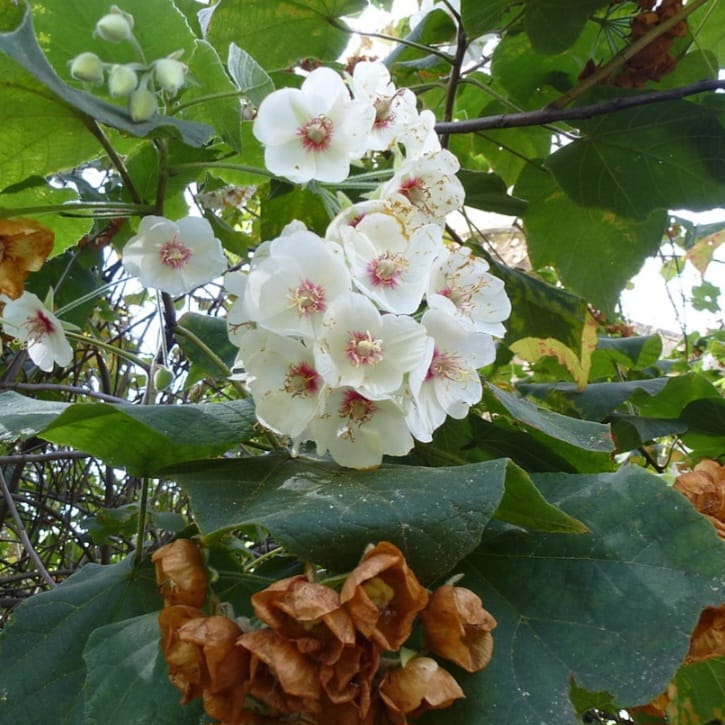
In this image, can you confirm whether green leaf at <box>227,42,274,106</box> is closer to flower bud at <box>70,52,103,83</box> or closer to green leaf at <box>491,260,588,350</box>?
flower bud at <box>70,52,103,83</box>

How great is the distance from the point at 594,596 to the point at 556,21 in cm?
95

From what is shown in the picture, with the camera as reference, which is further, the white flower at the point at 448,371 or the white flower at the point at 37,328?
the white flower at the point at 37,328

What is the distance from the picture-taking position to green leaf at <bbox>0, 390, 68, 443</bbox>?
2.54ft

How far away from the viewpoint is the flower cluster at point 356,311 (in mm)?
711

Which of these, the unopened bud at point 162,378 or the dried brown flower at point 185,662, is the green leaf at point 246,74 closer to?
the unopened bud at point 162,378

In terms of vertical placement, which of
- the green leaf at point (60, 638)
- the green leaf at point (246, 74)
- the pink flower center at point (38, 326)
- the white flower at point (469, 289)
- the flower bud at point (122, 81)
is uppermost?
the flower bud at point (122, 81)

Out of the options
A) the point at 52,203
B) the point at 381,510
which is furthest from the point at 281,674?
the point at 52,203

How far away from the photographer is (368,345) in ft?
2.29

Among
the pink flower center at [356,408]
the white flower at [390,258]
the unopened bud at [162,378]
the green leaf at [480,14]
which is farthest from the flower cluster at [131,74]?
the green leaf at [480,14]

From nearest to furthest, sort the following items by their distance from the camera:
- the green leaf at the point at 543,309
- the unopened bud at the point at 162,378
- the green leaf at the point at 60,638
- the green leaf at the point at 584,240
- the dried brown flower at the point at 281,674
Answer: the dried brown flower at the point at 281,674, the green leaf at the point at 60,638, the unopened bud at the point at 162,378, the green leaf at the point at 543,309, the green leaf at the point at 584,240

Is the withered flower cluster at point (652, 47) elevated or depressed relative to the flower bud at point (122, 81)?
depressed

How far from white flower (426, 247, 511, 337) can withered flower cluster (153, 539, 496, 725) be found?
1.01 feet

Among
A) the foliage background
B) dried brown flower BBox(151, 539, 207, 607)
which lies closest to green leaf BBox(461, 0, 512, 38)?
the foliage background

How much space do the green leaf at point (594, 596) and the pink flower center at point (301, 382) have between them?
22cm
